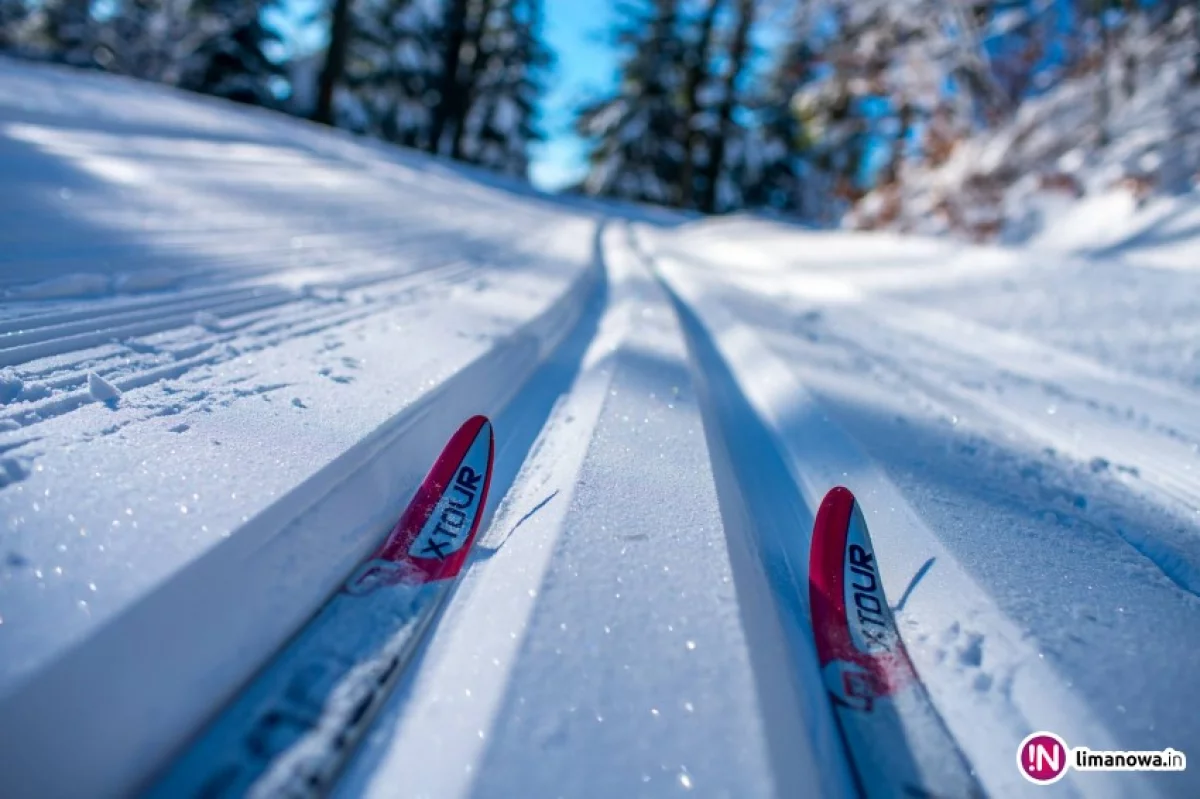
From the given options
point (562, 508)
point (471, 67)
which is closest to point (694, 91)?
point (471, 67)

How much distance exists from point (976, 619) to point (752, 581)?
360mm

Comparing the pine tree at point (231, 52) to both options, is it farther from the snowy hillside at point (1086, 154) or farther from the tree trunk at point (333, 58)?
the snowy hillside at point (1086, 154)

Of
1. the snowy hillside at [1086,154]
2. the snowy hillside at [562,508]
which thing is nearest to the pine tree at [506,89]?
the snowy hillside at [1086,154]

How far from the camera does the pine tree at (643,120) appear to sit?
16109 mm

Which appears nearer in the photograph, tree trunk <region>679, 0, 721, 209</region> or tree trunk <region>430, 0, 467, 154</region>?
tree trunk <region>430, 0, 467, 154</region>

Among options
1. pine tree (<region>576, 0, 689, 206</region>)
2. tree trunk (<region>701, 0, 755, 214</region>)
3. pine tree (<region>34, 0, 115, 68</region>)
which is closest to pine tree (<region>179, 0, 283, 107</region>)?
pine tree (<region>34, 0, 115, 68</region>)

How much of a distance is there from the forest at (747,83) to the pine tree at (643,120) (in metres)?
0.05

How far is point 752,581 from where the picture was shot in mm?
1066

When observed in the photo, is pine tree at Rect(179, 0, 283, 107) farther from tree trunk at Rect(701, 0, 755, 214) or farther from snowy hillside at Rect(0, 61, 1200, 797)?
snowy hillside at Rect(0, 61, 1200, 797)

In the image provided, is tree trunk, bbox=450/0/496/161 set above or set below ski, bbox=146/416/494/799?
above

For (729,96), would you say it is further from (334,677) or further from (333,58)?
(334,677)

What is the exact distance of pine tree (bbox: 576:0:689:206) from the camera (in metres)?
16.1

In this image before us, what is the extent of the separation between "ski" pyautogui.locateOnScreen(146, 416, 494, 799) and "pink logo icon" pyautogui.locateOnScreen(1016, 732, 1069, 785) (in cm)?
85

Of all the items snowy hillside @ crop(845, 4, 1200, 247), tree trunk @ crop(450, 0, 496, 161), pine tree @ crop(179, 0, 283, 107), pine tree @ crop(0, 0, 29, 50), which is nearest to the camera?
snowy hillside @ crop(845, 4, 1200, 247)
